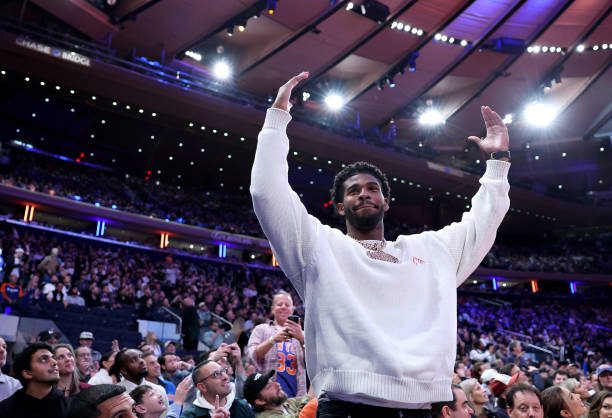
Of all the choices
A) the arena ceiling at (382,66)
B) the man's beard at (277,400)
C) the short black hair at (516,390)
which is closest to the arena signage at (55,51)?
the arena ceiling at (382,66)

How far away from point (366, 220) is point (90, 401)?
1896 millimetres

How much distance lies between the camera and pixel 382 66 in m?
19.8

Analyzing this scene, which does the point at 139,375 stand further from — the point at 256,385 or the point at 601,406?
the point at 601,406

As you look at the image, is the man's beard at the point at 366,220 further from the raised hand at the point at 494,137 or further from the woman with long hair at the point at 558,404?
the woman with long hair at the point at 558,404

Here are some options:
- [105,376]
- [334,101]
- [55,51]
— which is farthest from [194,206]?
[105,376]

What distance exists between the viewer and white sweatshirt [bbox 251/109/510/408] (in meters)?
1.34

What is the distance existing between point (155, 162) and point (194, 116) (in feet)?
15.7

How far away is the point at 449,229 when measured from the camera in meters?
1.71

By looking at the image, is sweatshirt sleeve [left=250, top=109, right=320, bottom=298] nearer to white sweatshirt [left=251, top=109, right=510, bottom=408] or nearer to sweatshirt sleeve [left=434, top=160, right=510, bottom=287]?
white sweatshirt [left=251, top=109, right=510, bottom=408]

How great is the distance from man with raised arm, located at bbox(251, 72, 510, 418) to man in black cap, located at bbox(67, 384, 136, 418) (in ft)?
5.41

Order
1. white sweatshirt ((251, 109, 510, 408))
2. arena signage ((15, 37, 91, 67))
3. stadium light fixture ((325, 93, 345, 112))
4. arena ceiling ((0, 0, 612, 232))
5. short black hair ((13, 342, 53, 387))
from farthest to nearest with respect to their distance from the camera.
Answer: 1. stadium light fixture ((325, 93, 345, 112))
2. arena ceiling ((0, 0, 612, 232))
3. arena signage ((15, 37, 91, 67))
4. short black hair ((13, 342, 53, 387))
5. white sweatshirt ((251, 109, 510, 408))

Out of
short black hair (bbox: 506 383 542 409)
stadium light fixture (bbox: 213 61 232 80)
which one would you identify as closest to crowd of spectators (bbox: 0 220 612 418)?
short black hair (bbox: 506 383 542 409)

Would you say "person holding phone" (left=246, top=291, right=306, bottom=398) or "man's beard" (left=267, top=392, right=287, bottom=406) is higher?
"person holding phone" (left=246, top=291, right=306, bottom=398)

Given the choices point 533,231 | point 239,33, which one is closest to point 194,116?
point 239,33
